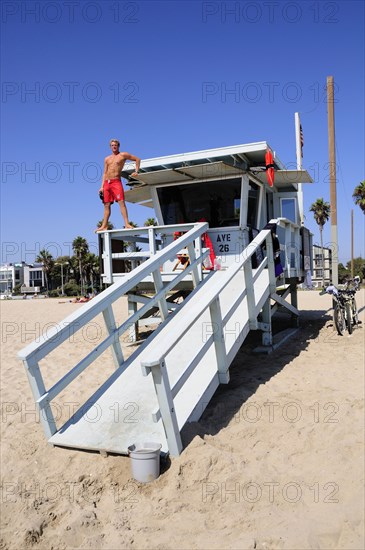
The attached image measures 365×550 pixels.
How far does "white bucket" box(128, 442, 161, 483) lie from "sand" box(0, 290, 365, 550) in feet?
0.21

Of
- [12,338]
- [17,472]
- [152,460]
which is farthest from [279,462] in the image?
[12,338]

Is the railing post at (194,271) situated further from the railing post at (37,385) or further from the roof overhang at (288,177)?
the railing post at (37,385)

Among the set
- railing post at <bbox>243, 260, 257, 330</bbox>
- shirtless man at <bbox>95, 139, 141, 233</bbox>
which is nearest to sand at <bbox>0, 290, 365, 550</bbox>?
railing post at <bbox>243, 260, 257, 330</bbox>

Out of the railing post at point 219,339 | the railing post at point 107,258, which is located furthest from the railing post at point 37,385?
the railing post at point 107,258

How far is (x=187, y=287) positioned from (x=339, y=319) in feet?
9.73

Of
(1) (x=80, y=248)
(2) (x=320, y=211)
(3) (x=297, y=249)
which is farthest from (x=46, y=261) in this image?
(3) (x=297, y=249)

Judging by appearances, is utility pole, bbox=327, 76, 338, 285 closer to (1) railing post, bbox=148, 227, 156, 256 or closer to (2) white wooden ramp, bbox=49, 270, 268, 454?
(1) railing post, bbox=148, 227, 156, 256

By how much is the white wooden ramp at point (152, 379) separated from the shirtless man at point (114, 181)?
2443 millimetres

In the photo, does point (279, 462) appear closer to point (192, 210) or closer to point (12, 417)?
point (12, 417)

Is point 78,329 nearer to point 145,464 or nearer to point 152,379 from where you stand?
point 152,379

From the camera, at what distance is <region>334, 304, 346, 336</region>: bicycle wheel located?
870 cm

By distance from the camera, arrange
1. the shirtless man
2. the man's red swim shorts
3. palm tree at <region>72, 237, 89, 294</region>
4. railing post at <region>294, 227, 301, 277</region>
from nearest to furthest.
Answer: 1. the shirtless man
2. the man's red swim shorts
3. railing post at <region>294, 227, 301, 277</region>
4. palm tree at <region>72, 237, 89, 294</region>

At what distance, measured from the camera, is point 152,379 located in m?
4.81

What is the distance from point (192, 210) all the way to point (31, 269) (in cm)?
8401
